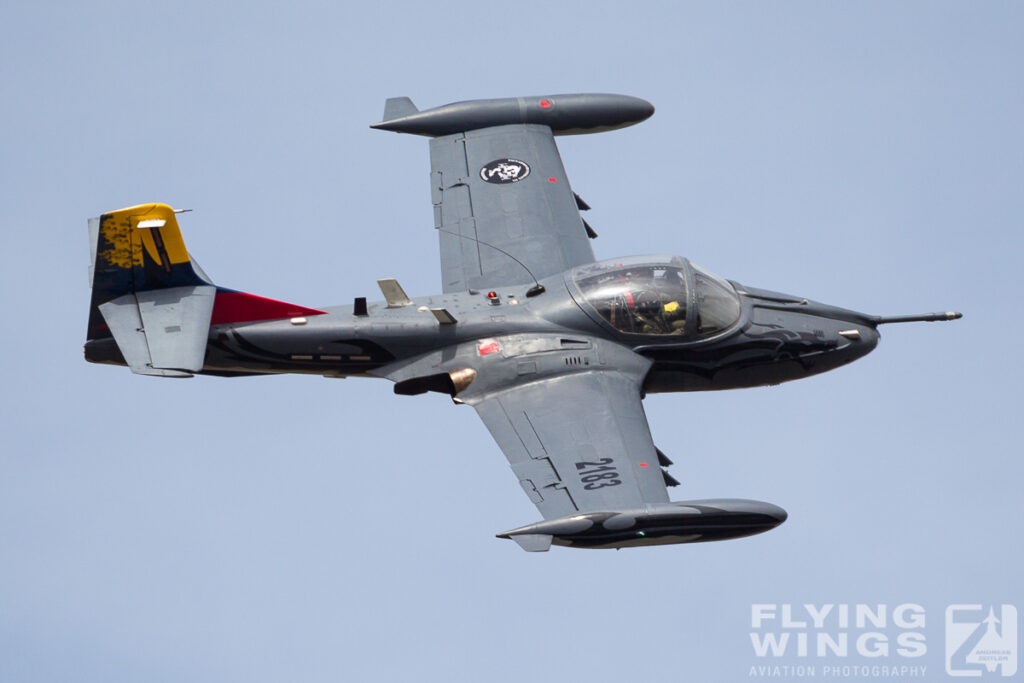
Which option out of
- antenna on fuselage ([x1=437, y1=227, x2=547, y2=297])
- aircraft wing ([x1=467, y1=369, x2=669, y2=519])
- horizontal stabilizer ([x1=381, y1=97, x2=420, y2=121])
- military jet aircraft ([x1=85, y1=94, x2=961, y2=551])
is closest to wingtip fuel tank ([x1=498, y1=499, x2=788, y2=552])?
military jet aircraft ([x1=85, y1=94, x2=961, y2=551])

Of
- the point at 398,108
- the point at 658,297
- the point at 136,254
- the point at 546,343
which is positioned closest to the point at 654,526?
the point at 546,343

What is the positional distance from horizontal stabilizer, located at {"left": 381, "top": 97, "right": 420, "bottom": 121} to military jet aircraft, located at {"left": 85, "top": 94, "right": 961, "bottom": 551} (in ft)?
15.1

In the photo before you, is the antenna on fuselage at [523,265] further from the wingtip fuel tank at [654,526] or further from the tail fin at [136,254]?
the tail fin at [136,254]

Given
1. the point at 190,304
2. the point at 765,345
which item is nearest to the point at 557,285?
the point at 765,345

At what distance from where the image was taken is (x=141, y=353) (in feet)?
101

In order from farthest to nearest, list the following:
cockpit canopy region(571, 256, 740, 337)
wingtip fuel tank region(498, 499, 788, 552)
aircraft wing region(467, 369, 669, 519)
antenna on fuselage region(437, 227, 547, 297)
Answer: antenna on fuselage region(437, 227, 547, 297) → cockpit canopy region(571, 256, 740, 337) → aircraft wing region(467, 369, 669, 519) → wingtip fuel tank region(498, 499, 788, 552)

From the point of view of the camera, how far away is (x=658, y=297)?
32.2 metres

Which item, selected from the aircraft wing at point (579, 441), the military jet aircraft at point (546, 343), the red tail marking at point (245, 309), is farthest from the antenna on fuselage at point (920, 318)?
the red tail marking at point (245, 309)

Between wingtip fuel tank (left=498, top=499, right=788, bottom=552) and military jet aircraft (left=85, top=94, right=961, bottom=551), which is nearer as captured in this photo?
wingtip fuel tank (left=498, top=499, right=788, bottom=552)

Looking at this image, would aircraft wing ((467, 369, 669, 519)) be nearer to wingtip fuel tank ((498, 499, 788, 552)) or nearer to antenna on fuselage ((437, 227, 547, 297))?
wingtip fuel tank ((498, 499, 788, 552))

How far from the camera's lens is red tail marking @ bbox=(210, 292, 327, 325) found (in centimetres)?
3178

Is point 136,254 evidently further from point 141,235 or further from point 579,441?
point 579,441

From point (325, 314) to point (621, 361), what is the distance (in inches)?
181

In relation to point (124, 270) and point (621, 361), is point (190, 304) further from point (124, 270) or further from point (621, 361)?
point (621, 361)
